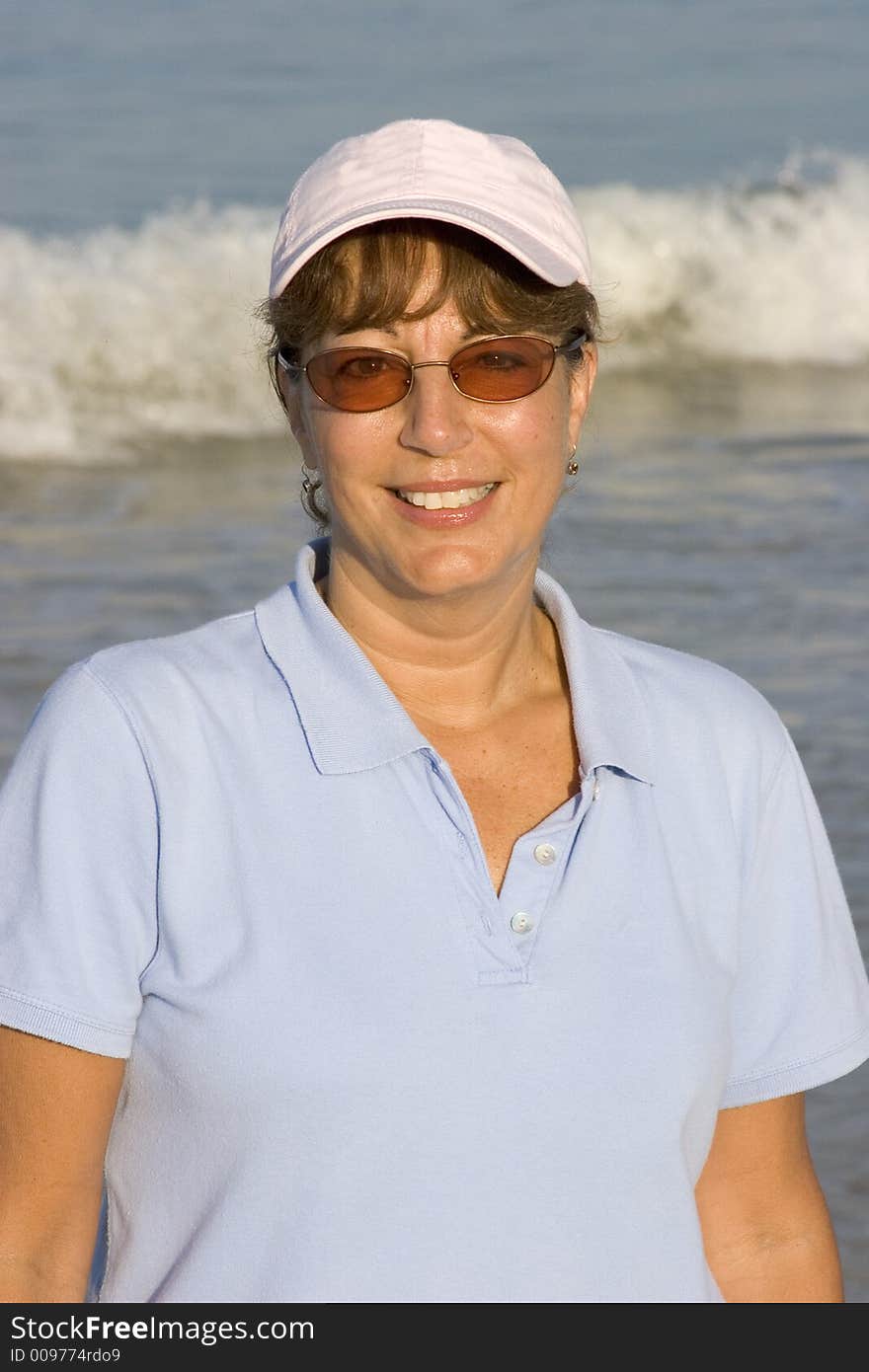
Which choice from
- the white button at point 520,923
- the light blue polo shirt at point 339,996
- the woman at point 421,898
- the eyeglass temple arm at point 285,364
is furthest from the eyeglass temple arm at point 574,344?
the white button at point 520,923

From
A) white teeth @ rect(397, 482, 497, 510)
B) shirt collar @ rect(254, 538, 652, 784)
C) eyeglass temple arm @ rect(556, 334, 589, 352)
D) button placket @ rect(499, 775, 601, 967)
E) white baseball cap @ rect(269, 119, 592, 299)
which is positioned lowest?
button placket @ rect(499, 775, 601, 967)

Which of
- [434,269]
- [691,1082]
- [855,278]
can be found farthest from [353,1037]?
[855,278]

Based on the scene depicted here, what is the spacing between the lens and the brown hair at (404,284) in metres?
2.27

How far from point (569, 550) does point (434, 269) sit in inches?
209

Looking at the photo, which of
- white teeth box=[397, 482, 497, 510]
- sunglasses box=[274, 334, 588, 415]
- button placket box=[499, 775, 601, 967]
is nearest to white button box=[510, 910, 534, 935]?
button placket box=[499, 775, 601, 967]

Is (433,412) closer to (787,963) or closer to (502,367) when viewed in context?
(502,367)

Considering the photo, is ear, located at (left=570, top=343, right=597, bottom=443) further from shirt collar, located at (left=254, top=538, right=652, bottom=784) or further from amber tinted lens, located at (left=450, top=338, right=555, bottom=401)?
shirt collar, located at (left=254, top=538, right=652, bottom=784)

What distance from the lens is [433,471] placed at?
2.31 m

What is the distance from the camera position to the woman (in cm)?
207

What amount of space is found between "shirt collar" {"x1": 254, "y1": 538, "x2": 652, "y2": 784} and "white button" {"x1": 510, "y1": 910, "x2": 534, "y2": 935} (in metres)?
0.22

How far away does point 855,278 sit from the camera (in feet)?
41.7

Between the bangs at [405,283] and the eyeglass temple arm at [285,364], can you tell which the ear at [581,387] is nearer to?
the bangs at [405,283]

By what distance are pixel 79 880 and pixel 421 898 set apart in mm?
348

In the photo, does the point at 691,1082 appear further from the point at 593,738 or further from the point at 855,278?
the point at 855,278
